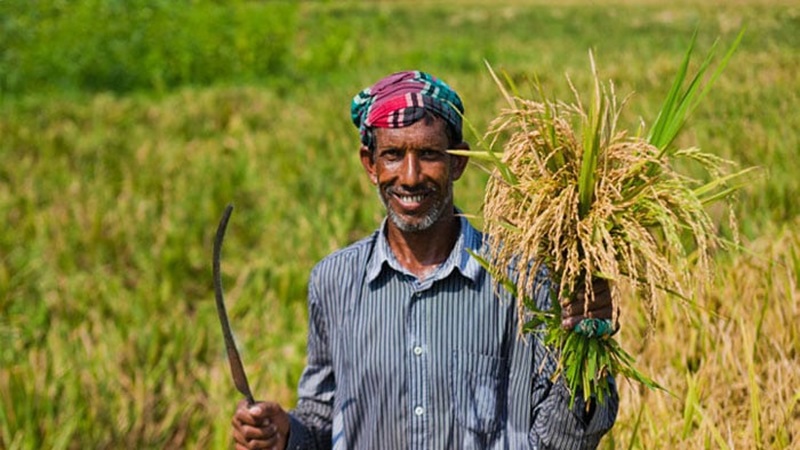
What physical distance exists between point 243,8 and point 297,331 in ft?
38.8

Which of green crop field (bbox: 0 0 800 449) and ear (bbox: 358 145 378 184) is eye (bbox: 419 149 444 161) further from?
green crop field (bbox: 0 0 800 449)

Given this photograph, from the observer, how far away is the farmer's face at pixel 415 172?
6.25 feet

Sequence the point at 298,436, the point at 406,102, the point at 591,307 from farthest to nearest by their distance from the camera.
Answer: the point at 298,436, the point at 406,102, the point at 591,307

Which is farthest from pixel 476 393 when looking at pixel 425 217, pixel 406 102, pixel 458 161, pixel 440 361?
pixel 406 102

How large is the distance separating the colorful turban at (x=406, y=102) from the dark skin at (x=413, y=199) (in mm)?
17

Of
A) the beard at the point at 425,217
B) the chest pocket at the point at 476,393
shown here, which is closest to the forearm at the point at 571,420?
the chest pocket at the point at 476,393

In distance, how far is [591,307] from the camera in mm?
1670

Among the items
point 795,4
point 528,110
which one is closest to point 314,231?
point 795,4

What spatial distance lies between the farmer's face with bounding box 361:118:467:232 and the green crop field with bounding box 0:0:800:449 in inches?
15.1

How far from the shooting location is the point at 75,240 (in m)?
5.98

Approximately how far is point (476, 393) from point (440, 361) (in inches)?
3.6

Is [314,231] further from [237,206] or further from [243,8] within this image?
[243,8]

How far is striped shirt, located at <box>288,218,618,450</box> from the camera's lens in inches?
76.2

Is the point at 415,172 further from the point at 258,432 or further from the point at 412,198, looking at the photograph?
the point at 258,432
